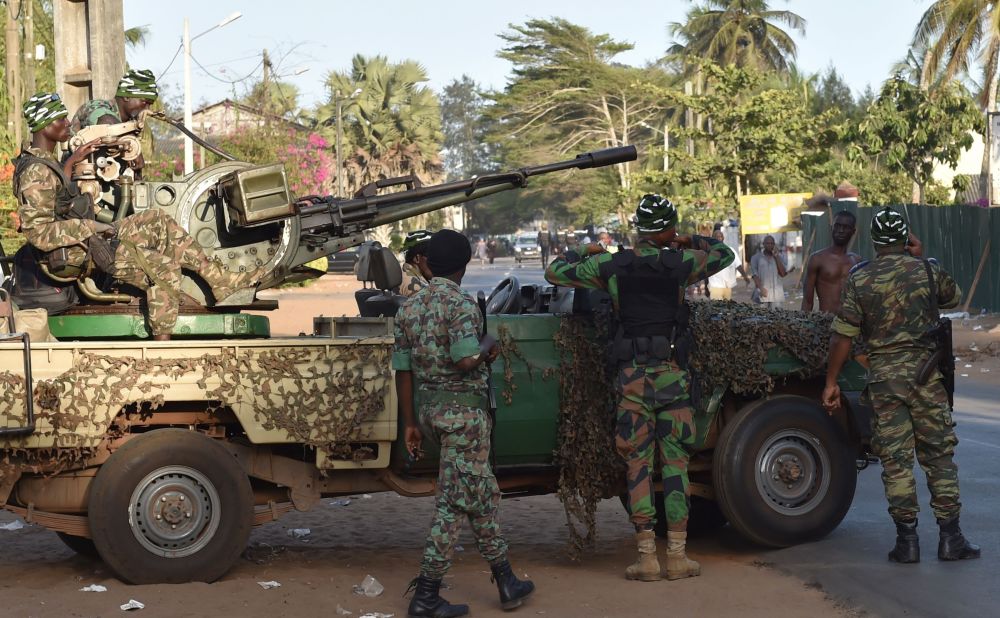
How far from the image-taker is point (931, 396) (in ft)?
23.7

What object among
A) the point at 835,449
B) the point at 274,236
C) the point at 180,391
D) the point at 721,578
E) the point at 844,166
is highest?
the point at 844,166

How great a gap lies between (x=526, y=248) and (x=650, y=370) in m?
68.1

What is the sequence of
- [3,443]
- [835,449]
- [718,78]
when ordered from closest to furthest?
[3,443], [835,449], [718,78]

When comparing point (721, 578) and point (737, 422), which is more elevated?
point (737, 422)

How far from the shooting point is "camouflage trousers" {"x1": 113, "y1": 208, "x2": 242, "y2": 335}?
7.05 m

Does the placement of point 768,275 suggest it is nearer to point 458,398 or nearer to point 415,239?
point 415,239

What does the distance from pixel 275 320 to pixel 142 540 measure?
19.7m

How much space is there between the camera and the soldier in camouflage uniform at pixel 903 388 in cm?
719

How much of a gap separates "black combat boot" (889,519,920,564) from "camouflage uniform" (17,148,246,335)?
12.8 ft

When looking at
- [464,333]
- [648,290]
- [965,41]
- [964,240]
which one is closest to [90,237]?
[464,333]

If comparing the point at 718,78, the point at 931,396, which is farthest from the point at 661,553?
the point at 718,78

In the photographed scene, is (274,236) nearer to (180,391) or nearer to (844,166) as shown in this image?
(180,391)

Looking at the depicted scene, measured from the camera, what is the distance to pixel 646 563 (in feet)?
22.7

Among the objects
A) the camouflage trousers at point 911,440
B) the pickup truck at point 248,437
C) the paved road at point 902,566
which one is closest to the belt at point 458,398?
the pickup truck at point 248,437
